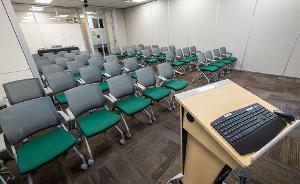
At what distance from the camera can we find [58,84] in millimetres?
2770

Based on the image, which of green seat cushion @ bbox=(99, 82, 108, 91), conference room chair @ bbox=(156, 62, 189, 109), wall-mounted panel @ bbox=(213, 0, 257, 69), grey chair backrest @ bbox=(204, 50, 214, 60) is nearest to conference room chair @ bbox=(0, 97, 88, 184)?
green seat cushion @ bbox=(99, 82, 108, 91)

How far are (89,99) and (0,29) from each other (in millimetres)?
2117

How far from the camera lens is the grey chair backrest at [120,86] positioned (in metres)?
2.43

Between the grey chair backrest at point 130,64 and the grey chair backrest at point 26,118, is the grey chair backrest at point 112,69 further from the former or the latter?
the grey chair backrest at point 26,118

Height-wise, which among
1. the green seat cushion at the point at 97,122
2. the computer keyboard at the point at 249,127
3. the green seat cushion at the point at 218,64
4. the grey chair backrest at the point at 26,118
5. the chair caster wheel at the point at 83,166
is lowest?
the chair caster wheel at the point at 83,166

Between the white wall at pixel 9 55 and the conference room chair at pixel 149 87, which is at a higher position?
the white wall at pixel 9 55

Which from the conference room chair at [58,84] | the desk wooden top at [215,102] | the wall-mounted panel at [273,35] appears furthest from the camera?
the wall-mounted panel at [273,35]

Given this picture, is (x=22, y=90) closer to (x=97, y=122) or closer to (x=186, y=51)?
(x=97, y=122)

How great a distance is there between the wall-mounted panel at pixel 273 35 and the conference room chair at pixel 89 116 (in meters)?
5.20

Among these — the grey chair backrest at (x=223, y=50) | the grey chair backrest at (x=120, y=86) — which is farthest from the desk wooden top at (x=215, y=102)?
the grey chair backrest at (x=223, y=50)

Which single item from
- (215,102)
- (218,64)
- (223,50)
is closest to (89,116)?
(215,102)

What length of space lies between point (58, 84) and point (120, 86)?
1234mm

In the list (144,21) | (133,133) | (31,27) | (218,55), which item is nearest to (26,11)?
(31,27)

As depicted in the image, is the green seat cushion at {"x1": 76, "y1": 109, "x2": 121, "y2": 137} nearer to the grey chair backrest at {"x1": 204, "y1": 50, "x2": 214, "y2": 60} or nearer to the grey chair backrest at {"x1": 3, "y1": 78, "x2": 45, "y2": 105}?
the grey chair backrest at {"x1": 3, "y1": 78, "x2": 45, "y2": 105}
